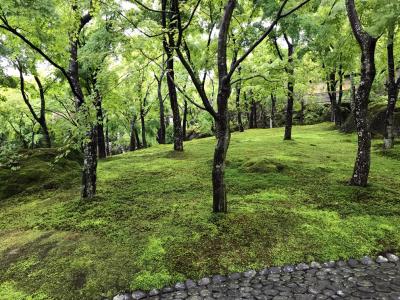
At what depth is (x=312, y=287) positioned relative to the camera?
21.8 feet

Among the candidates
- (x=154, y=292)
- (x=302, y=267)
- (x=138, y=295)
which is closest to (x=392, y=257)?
(x=302, y=267)

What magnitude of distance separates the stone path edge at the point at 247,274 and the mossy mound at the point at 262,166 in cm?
688

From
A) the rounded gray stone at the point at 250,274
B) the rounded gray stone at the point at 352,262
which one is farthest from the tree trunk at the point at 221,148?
the rounded gray stone at the point at 352,262

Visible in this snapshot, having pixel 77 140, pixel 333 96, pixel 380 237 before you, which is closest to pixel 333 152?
pixel 380 237

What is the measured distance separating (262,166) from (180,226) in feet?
20.6

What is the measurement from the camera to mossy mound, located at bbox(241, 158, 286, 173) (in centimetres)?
1435

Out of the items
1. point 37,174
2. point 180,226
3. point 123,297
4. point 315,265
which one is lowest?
point 123,297

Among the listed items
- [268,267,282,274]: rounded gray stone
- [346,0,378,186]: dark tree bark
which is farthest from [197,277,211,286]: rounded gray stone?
[346,0,378,186]: dark tree bark

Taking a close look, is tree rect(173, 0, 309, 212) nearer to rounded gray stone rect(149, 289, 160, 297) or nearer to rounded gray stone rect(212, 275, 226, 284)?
rounded gray stone rect(212, 275, 226, 284)

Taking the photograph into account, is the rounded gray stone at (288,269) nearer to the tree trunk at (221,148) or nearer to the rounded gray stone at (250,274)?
the rounded gray stone at (250,274)

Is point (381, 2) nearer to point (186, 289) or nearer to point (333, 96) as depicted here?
point (186, 289)

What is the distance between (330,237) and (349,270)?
1.31 metres

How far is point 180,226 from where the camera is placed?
9.45m

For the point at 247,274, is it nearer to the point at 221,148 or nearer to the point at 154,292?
the point at 154,292
